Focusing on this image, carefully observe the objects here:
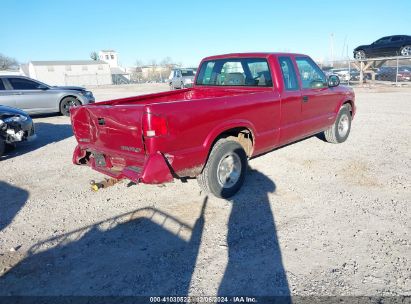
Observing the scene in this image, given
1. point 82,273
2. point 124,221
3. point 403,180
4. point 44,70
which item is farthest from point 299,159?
point 44,70

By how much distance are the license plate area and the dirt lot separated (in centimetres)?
53

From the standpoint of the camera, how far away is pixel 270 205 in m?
4.05

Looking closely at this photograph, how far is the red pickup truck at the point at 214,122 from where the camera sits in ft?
11.4

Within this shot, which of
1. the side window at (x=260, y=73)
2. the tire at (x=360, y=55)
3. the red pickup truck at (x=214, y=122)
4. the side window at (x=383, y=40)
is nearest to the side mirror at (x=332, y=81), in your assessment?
the red pickup truck at (x=214, y=122)

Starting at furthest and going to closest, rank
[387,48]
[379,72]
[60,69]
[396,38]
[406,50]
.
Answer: [60,69] < [379,72] < [387,48] < [396,38] < [406,50]

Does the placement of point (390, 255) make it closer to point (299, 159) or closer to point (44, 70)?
point (299, 159)

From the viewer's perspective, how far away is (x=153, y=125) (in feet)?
10.9

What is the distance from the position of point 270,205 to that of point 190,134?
140cm

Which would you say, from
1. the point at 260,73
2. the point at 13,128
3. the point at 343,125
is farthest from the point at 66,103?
the point at 343,125

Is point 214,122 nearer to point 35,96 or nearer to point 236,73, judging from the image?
point 236,73

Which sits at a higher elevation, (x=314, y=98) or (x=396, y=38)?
(x=396, y=38)

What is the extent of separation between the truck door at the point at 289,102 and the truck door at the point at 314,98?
0.16 m

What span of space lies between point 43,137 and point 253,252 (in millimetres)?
7546

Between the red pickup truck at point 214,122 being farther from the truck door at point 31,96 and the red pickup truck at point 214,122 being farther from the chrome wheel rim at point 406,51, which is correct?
the chrome wheel rim at point 406,51
